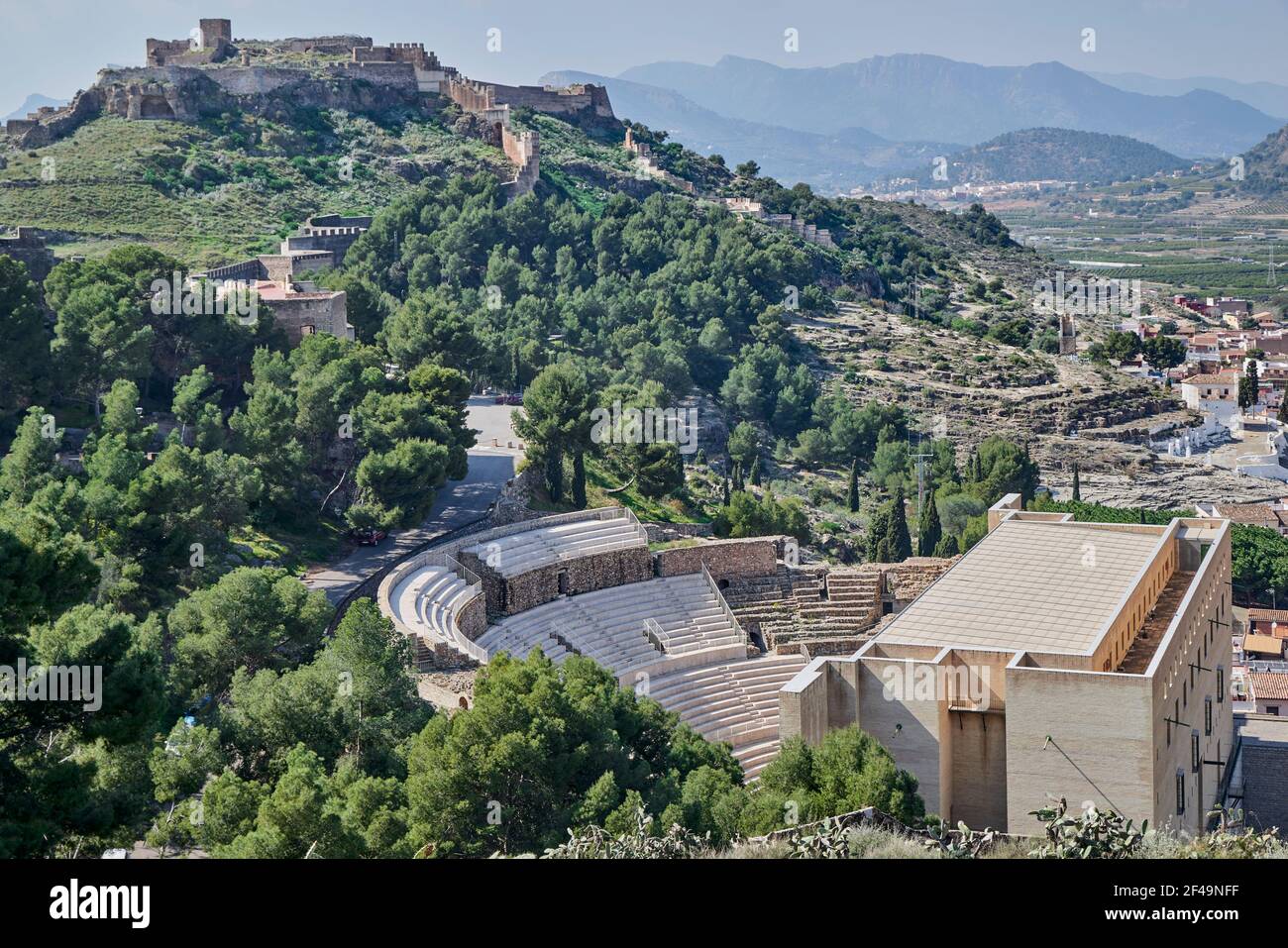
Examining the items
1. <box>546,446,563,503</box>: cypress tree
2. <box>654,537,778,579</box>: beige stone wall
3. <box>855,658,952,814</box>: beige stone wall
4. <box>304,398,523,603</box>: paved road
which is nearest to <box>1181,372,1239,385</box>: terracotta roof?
<box>304,398,523,603</box>: paved road

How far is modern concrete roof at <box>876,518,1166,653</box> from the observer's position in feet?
76.2

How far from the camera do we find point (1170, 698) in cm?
2188

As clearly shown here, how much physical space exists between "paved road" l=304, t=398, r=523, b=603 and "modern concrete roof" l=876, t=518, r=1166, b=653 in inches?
434

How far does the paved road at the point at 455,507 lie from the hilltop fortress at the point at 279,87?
28253 millimetres

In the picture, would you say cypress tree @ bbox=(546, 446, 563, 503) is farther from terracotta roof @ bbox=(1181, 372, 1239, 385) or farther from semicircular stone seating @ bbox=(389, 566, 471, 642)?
terracotta roof @ bbox=(1181, 372, 1239, 385)

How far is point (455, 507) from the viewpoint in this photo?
37812mm

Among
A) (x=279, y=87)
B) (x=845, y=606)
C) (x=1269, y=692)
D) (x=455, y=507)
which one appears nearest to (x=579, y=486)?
(x=455, y=507)

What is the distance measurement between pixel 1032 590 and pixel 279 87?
2207 inches

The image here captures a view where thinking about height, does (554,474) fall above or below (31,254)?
below

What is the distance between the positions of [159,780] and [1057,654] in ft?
36.4

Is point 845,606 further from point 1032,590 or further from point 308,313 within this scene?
point 308,313

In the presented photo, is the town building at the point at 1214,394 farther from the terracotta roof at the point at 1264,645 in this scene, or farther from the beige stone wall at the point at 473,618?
the beige stone wall at the point at 473,618
